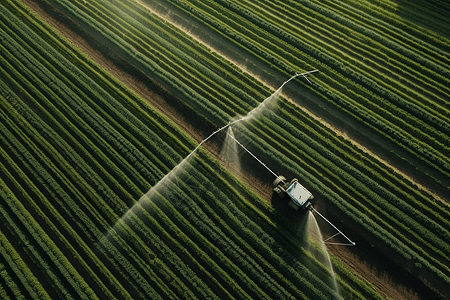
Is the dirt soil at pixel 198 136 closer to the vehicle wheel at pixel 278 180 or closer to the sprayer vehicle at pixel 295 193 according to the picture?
the vehicle wheel at pixel 278 180

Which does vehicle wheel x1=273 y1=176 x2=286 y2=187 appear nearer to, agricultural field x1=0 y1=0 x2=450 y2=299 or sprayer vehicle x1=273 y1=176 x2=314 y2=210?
sprayer vehicle x1=273 y1=176 x2=314 y2=210

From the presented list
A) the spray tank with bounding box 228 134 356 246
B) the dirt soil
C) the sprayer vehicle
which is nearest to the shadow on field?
the spray tank with bounding box 228 134 356 246

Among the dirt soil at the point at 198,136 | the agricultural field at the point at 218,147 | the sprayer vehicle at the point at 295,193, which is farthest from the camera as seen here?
the sprayer vehicle at the point at 295,193

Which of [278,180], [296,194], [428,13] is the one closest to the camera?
[296,194]

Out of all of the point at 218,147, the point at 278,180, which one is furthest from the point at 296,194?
the point at 218,147

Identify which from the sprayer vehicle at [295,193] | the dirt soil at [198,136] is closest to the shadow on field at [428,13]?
Answer: the sprayer vehicle at [295,193]

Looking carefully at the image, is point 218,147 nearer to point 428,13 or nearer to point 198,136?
point 198,136
